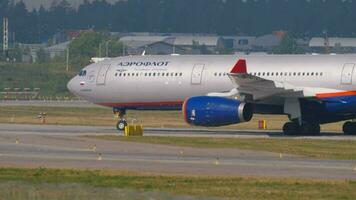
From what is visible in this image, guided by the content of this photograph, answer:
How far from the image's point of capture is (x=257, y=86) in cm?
5172

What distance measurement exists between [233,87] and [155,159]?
15090 mm

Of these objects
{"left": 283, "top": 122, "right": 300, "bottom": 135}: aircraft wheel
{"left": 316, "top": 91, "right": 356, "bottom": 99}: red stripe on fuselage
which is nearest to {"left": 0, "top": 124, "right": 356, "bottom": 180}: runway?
{"left": 283, "top": 122, "right": 300, "bottom": 135}: aircraft wheel

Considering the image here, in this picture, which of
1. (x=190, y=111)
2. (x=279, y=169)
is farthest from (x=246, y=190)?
(x=190, y=111)

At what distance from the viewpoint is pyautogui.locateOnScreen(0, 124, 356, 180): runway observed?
35.5 m

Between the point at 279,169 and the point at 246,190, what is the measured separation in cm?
540

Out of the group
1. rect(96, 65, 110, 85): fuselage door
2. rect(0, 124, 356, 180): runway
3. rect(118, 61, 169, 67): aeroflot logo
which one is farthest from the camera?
rect(96, 65, 110, 85): fuselage door

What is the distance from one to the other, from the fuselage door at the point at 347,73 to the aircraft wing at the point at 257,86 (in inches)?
73.9

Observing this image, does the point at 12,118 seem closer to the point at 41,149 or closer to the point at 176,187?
the point at 41,149

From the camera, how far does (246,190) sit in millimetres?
30750

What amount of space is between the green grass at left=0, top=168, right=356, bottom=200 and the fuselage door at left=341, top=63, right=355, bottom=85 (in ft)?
62.4

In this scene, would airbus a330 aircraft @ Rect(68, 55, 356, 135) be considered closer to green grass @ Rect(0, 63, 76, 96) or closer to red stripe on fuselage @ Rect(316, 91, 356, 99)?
red stripe on fuselage @ Rect(316, 91, 356, 99)

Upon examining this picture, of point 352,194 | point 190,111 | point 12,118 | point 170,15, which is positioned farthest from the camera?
point 170,15

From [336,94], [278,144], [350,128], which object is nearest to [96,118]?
[350,128]

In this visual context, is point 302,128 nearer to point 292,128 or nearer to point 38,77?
point 292,128
